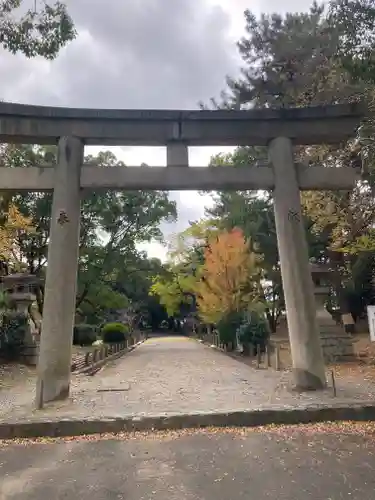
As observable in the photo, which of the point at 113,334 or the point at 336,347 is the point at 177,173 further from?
the point at 113,334

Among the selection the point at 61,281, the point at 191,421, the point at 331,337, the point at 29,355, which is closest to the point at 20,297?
the point at 29,355

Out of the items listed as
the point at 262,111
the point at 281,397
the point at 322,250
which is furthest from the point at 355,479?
the point at 322,250

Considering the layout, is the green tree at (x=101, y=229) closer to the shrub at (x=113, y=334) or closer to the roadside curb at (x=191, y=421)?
the shrub at (x=113, y=334)

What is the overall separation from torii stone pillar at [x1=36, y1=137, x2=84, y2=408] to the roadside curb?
1052mm

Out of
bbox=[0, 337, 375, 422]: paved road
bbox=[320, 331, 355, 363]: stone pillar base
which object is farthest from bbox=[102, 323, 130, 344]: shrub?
bbox=[320, 331, 355, 363]: stone pillar base

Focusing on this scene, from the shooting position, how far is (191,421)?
6.92 metres

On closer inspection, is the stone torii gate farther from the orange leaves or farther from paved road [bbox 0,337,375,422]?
the orange leaves

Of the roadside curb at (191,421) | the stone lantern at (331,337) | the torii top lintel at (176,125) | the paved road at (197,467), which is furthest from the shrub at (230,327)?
the paved road at (197,467)

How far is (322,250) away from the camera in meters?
24.8

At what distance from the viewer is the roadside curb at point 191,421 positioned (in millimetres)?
6656

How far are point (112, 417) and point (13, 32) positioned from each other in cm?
788

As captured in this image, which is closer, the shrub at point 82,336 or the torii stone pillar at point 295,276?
the torii stone pillar at point 295,276

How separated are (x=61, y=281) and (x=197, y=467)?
4.54 metres

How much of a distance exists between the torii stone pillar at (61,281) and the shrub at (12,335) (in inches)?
316
